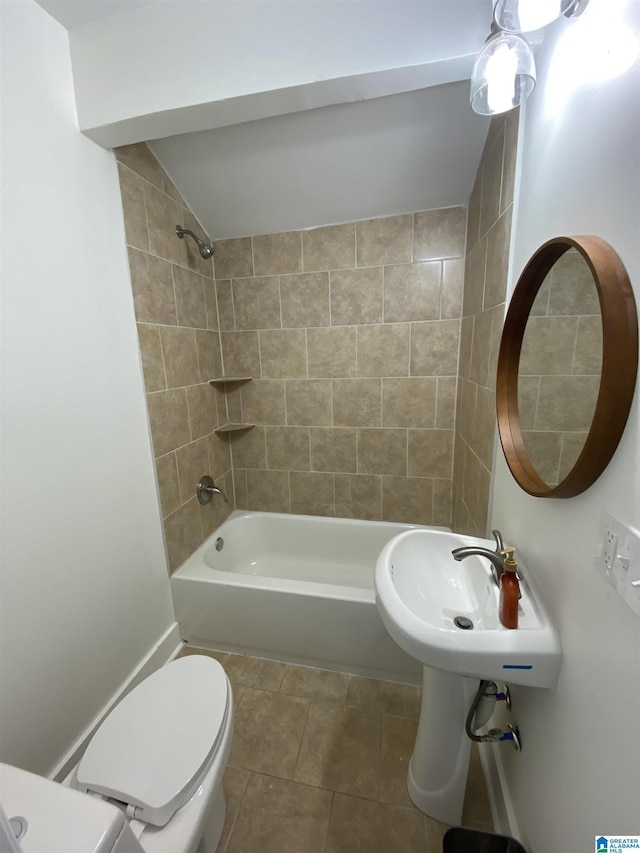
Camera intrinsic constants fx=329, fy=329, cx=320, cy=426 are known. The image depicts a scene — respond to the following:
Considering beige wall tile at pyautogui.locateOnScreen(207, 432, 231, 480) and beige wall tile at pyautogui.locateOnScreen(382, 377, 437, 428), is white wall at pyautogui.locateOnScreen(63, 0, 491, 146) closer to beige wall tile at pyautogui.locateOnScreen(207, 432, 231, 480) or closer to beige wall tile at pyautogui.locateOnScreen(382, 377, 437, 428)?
beige wall tile at pyautogui.locateOnScreen(382, 377, 437, 428)

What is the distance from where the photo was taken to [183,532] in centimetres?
178

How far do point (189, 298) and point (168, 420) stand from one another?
2.29ft

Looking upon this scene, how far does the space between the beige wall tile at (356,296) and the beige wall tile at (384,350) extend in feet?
0.24

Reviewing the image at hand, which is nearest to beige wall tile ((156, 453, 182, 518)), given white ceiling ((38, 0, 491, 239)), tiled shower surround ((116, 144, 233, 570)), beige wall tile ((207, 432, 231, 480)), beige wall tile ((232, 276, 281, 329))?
tiled shower surround ((116, 144, 233, 570))

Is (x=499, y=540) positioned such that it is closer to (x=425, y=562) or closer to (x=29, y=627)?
(x=425, y=562)

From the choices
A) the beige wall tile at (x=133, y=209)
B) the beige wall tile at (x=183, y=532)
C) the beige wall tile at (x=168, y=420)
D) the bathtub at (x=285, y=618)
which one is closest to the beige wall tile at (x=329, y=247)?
the beige wall tile at (x=133, y=209)

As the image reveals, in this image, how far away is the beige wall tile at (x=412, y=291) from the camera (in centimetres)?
183

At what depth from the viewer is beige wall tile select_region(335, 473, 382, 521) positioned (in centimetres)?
218

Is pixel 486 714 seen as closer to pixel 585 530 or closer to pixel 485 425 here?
pixel 585 530

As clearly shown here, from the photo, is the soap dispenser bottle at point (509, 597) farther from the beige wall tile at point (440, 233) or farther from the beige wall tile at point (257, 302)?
the beige wall tile at point (257, 302)

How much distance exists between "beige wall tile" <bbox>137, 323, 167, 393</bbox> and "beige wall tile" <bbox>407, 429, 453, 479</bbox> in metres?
1.43

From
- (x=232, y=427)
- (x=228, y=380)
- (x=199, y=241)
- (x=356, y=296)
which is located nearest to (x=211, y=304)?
(x=199, y=241)

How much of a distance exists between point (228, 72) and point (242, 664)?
2363 mm

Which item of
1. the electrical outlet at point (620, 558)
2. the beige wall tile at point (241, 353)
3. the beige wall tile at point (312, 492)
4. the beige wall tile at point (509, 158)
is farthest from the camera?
the beige wall tile at point (312, 492)
